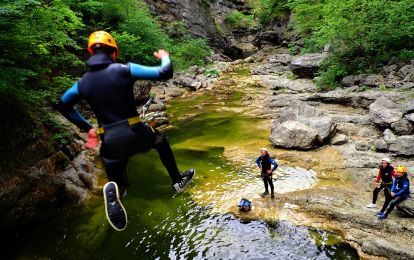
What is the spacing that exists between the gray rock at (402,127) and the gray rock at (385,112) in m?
0.37

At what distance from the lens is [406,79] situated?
18.9m

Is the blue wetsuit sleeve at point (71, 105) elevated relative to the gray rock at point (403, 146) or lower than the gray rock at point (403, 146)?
elevated

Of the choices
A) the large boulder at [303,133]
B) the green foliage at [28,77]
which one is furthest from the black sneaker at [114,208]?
the large boulder at [303,133]

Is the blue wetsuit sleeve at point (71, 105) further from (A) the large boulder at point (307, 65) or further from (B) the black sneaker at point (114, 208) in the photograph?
(A) the large boulder at point (307, 65)

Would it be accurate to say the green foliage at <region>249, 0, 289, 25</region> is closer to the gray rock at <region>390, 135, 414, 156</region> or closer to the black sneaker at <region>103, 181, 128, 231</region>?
the gray rock at <region>390, 135, 414, 156</region>

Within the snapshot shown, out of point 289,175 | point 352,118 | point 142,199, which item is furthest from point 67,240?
point 352,118

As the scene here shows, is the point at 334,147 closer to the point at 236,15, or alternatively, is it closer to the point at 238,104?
the point at 238,104

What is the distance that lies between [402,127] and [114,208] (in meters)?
13.7

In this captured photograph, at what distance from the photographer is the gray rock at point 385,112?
46.7 feet

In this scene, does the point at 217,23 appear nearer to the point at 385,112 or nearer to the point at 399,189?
the point at 385,112

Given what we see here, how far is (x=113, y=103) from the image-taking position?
3.74 metres

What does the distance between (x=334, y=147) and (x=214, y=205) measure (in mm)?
6703

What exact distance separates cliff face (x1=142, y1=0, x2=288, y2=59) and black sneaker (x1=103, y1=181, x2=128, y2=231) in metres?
40.6

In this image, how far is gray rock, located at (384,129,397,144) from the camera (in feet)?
41.3
